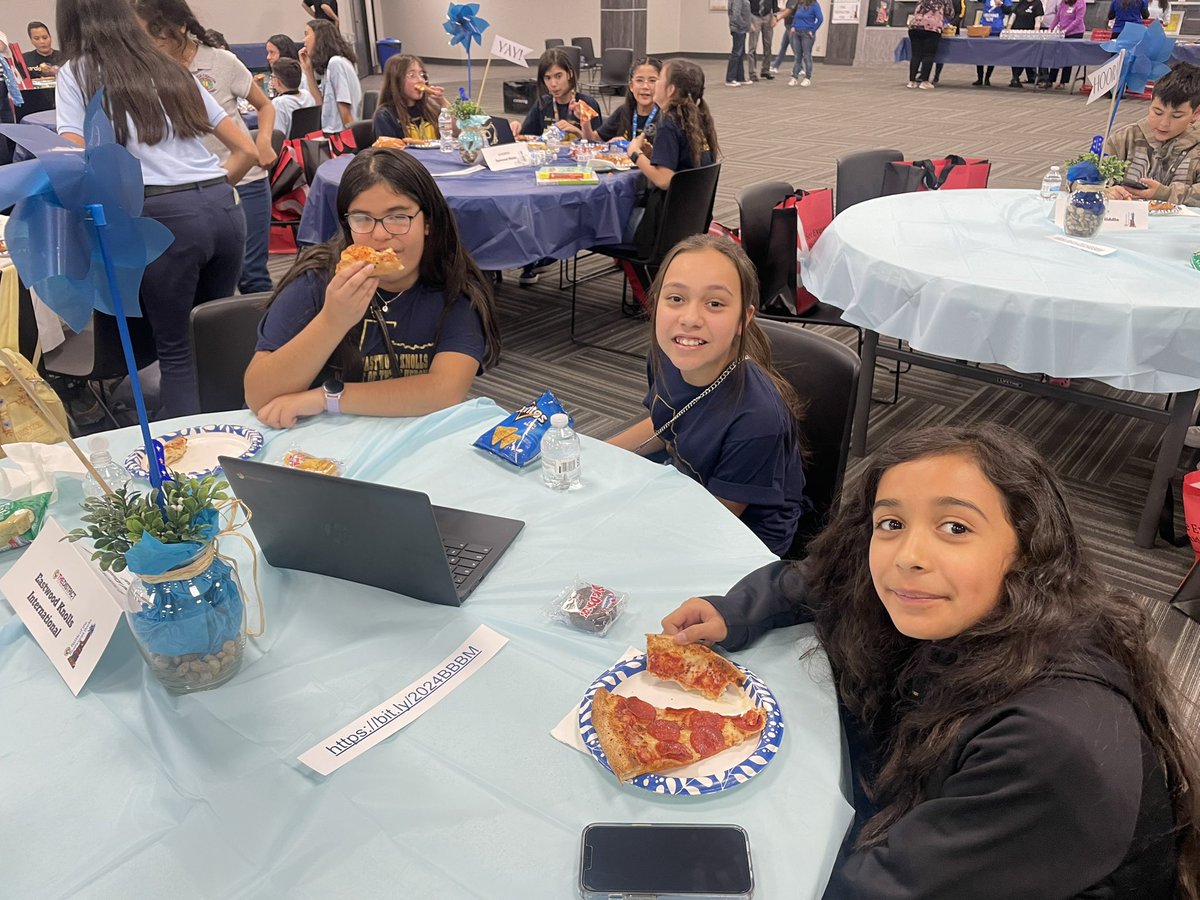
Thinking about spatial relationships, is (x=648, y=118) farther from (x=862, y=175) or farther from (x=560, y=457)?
(x=560, y=457)

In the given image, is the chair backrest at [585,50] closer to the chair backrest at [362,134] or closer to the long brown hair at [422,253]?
the chair backrest at [362,134]

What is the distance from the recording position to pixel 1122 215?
9.87 ft

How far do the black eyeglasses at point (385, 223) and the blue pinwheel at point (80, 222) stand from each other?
94cm

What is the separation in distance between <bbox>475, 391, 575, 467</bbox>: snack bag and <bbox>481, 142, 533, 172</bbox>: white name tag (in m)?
2.94

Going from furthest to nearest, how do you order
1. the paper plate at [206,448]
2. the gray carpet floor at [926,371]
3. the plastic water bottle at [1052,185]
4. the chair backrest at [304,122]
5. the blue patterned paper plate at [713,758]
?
the chair backrest at [304,122]
the plastic water bottle at [1052,185]
the gray carpet floor at [926,371]
the paper plate at [206,448]
the blue patterned paper plate at [713,758]

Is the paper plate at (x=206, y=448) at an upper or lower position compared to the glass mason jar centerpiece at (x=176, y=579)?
lower

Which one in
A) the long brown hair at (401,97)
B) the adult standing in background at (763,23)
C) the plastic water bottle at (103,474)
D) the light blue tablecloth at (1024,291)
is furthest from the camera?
the adult standing in background at (763,23)

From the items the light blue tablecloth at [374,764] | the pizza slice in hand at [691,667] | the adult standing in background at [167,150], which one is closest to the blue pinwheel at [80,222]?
the light blue tablecloth at [374,764]

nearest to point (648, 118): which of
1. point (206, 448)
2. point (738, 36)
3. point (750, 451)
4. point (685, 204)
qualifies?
point (685, 204)

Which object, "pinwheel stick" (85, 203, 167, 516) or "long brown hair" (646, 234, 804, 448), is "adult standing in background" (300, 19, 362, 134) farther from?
"pinwheel stick" (85, 203, 167, 516)

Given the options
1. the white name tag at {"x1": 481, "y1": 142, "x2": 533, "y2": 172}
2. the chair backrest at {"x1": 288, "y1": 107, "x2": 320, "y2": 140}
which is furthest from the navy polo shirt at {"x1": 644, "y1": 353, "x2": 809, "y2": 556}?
the chair backrest at {"x1": 288, "y1": 107, "x2": 320, "y2": 140}

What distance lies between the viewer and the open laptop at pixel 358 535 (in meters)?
1.15

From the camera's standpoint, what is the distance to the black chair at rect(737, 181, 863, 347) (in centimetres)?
330

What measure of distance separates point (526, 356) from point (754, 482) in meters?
2.62
